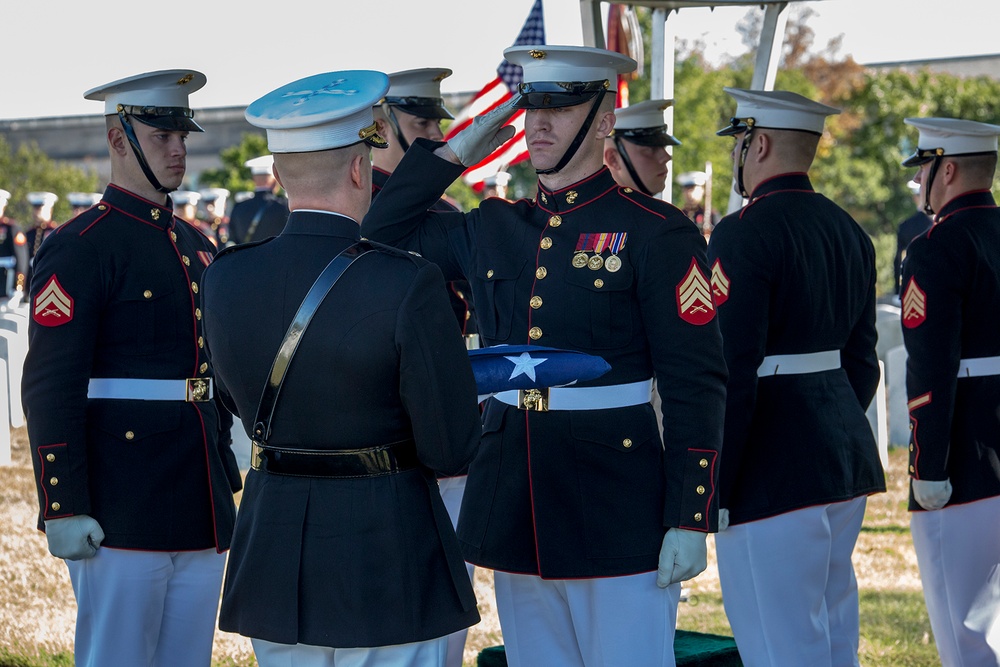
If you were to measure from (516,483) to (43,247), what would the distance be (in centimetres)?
157

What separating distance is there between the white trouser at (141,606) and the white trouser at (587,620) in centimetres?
104

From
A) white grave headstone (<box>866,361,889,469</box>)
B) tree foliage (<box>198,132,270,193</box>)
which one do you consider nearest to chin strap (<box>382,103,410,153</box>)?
white grave headstone (<box>866,361,889,469</box>)

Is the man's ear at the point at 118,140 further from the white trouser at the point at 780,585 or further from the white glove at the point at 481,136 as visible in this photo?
the white trouser at the point at 780,585

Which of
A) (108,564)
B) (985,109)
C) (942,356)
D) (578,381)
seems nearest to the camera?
(578,381)

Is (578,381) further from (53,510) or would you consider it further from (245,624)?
(53,510)

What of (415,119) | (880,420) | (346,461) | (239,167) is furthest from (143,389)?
(239,167)

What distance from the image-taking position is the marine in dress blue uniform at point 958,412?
415cm

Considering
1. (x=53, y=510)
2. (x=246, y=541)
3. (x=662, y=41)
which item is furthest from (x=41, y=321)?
(x=662, y=41)

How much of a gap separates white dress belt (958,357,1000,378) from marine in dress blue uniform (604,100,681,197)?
1754 mm

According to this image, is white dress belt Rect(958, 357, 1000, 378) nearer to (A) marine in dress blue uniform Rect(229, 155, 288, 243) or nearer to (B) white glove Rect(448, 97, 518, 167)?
(B) white glove Rect(448, 97, 518, 167)

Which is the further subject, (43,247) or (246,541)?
(43,247)

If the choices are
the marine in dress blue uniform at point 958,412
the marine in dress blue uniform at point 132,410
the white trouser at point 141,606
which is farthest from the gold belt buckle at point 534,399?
the marine in dress blue uniform at point 958,412

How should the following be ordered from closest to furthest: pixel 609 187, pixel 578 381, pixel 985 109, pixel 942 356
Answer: pixel 578 381
pixel 609 187
pixel 942 356
pixel 985 109

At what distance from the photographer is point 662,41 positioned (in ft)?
19.8
